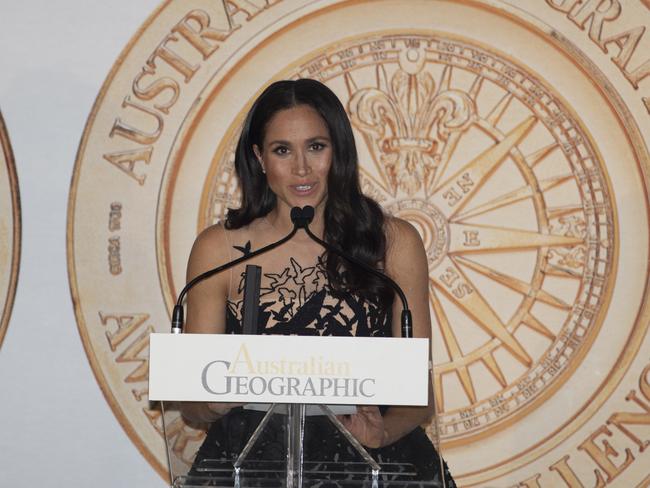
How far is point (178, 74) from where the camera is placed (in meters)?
2.95

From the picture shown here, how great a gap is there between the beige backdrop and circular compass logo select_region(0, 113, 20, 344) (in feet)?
0.57

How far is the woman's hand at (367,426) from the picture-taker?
1.63 m

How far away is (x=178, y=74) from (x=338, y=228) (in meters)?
0.84

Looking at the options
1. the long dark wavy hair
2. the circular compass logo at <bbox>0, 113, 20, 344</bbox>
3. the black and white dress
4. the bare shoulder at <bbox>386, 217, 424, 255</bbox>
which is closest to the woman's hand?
the black and white dress

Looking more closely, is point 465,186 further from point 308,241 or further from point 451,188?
point 308,241

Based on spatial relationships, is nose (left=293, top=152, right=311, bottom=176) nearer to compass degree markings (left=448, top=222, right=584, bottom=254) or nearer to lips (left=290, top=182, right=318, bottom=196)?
lips (left=290, top=182, right=318, bottom=196)

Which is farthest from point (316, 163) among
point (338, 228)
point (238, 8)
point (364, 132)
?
point (238, 8)

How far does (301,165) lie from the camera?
237 centimetres

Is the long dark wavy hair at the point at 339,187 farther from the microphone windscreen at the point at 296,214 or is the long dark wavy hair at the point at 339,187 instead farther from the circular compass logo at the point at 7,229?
the circular compass logo at the point at 7,229

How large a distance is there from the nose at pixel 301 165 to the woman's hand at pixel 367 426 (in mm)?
840

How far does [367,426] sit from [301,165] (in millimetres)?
887

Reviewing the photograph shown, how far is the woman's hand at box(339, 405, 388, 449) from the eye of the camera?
1.63 meters

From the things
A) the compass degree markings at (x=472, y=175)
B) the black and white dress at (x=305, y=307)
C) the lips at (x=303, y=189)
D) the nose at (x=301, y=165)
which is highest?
the compass degree markings at (x=472, y=175)

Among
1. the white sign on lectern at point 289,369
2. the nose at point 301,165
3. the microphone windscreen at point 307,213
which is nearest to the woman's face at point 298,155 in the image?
the nose at point 301,165
